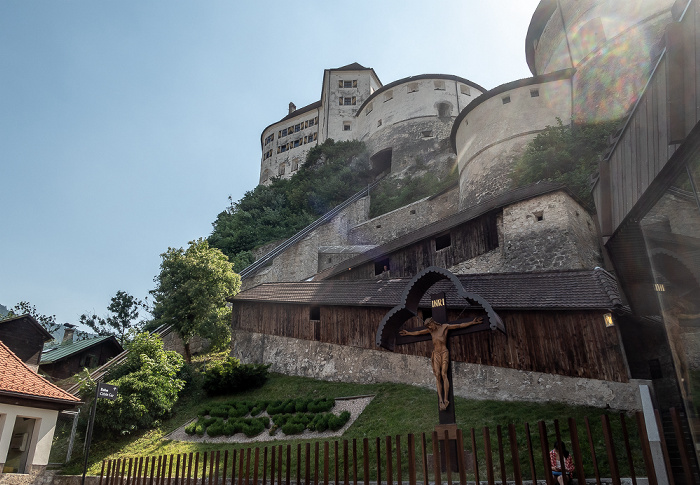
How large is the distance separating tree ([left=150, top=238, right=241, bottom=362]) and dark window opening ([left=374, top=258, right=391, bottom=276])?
283 inches

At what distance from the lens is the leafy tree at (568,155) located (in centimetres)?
2201

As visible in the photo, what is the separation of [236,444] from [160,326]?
52.7ft

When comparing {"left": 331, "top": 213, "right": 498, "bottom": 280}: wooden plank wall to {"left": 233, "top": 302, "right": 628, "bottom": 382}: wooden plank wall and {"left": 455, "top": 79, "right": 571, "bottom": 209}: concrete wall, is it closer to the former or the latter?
{"left": 233, "top": 302, "right": 628, "bottom": 382}: wooden plank wall

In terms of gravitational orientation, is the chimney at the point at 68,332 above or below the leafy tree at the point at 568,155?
below

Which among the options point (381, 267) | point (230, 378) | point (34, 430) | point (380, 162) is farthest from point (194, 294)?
point (380, 162)

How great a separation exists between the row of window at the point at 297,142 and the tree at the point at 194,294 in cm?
3959

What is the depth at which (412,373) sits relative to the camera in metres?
15.5

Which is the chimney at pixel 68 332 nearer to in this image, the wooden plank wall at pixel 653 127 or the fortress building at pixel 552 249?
the fortress building at pixel 552 249

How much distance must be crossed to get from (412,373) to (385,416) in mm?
2627

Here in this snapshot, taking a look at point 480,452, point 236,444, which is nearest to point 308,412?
point 236,444

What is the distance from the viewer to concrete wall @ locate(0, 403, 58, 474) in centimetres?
1209

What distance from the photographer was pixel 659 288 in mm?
6410

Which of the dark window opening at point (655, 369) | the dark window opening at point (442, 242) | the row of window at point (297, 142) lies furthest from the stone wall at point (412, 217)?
the row of window at point (297, 142)

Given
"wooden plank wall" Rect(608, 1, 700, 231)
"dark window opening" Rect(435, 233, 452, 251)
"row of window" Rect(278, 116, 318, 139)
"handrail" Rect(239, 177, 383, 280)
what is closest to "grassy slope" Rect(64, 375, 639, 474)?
"wooden plank wall" Rect(608, 1, 700, 231)
